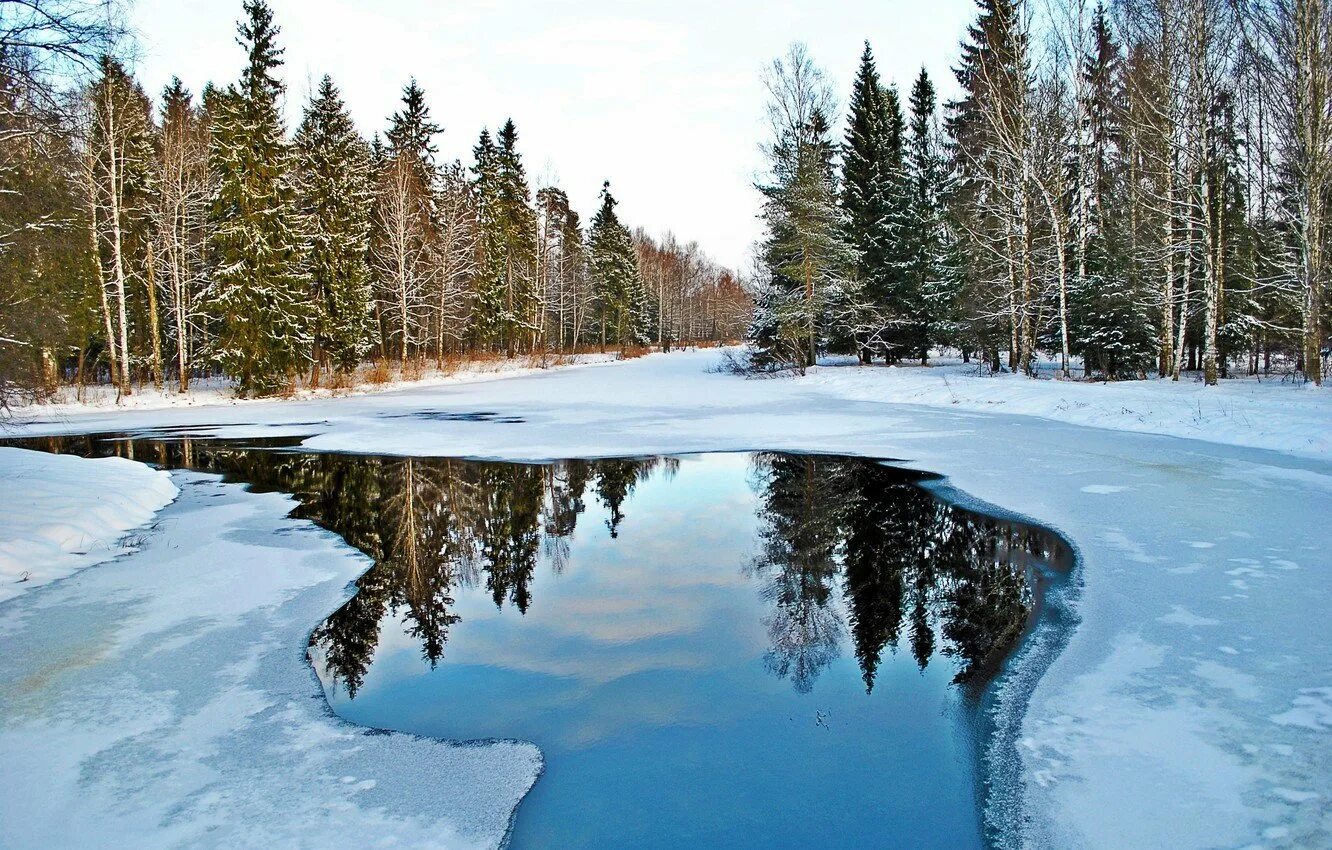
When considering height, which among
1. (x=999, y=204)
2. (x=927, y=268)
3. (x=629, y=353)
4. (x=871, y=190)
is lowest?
(x=629, y=353)

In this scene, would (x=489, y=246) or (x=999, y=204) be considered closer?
(x=999, y=204)

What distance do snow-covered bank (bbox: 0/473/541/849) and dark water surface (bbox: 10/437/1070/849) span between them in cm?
24

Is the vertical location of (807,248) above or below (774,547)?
above

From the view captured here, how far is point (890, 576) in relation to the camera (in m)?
6.46

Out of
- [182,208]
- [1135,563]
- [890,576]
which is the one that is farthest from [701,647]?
[182,208]

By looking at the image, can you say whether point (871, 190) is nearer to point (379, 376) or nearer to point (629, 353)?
point (379, 376)

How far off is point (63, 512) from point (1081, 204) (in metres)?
32.9

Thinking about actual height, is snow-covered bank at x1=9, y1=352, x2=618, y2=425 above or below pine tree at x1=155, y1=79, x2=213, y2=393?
below

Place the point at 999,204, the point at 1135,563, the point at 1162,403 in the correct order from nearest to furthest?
the point at 1135,563
the point at 1162,403
the point at 999,204

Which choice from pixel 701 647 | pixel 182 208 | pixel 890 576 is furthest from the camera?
pixel 182 208

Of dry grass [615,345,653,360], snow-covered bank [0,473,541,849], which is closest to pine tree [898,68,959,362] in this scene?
snow-covered bank [0,473,541,849]

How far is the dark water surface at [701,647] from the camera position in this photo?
328cm

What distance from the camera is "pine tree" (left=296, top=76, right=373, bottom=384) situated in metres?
31.3

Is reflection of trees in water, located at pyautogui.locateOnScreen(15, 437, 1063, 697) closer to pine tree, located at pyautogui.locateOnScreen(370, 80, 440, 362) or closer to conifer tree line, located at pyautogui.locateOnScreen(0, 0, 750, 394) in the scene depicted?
conifer tree line, located at pyautogui.locateOnScreen(0, 0, 750, 394)
